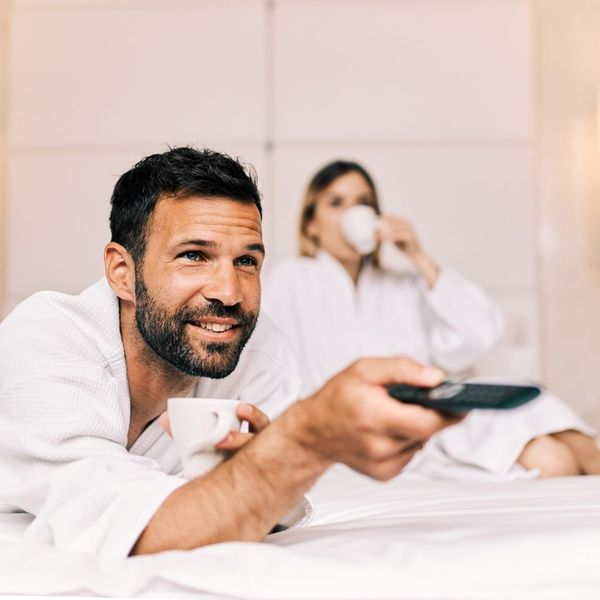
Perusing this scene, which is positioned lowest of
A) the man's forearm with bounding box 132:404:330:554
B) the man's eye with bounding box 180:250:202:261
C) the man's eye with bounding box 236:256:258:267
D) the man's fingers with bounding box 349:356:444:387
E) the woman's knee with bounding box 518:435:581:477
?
the woman's knee with bounding box 518:435:581:477

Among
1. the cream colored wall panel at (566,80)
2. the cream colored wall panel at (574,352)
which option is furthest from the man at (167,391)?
the cream colored wall panel at (566,80)

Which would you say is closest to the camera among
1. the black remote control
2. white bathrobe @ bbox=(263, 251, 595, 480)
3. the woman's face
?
the black remote control

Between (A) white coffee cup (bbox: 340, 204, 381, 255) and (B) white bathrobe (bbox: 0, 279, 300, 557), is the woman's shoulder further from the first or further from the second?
(B) white bathrobe (bbox: 0, 279, 300, 557)

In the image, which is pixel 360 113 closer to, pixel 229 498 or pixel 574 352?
pixel 574 352

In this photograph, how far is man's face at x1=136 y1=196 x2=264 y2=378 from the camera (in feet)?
2.80

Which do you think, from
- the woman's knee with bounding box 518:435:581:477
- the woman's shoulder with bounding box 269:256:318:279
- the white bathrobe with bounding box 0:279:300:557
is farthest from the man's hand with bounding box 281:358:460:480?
the woman's shoulder with bounding box 269:256:318:279

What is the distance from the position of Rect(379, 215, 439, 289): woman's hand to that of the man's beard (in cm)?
132

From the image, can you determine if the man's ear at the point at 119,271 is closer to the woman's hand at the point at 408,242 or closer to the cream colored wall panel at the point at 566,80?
the woman's hand at the point at 408,242

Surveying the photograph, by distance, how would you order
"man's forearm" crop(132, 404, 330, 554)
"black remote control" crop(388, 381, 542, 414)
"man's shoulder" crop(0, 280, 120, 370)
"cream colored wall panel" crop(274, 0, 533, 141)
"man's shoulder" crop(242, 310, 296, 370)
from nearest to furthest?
1. "black remote control" crop(388, 381, 542, 414)
2. "man's forearm" crop(132, 404, 330, 554)
3. "man's shoulder" crop(0, 280, 120, 370)
4. "man's shoulder" crop(242, 310, 296, 370)
5. "cream colored wall panel" crop(274, 0, 533, 141)

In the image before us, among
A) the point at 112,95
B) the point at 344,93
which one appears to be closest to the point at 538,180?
the point at 344,93

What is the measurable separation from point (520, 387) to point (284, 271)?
161 centimetres

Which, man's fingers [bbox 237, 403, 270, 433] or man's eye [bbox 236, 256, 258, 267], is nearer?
man's fingers [bbox 237, 403, 270, 433]

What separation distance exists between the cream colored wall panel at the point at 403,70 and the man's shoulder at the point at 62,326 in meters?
1.53

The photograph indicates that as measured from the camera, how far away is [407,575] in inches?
23.5
